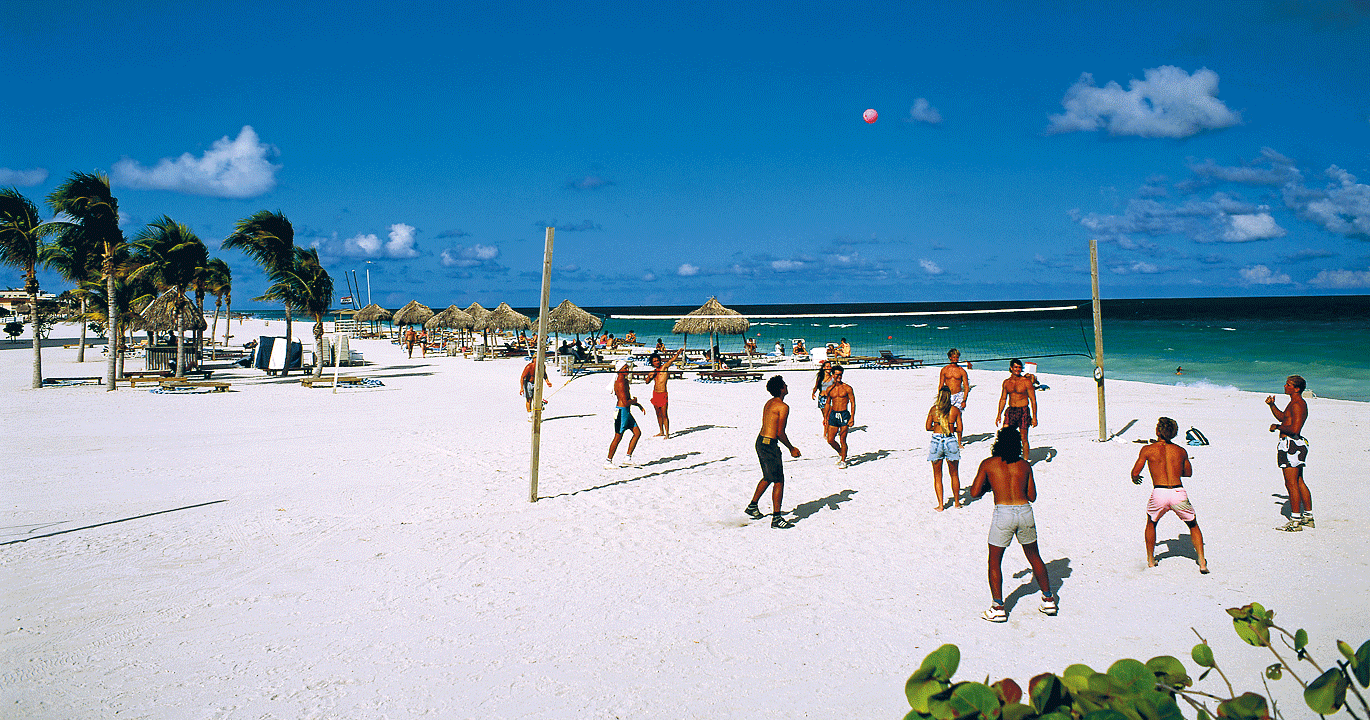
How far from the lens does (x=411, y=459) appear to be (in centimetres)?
996

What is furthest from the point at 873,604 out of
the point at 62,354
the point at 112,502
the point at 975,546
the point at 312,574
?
the point at 62,354

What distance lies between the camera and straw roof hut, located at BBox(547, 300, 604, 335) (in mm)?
26719

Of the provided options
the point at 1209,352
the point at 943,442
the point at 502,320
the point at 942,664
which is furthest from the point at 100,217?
the point at 1209,352

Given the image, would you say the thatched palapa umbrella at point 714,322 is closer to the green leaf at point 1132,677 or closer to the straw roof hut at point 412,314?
the straw roof hut at point 412,314

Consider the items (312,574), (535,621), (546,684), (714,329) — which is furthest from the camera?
(714,329)

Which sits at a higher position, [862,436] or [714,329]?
[714,329]

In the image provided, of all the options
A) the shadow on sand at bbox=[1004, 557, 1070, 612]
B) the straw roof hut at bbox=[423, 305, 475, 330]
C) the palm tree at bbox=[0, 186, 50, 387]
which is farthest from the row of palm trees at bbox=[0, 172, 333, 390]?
the shadow on sand at bbox=[1004, 557, 1070, 612]

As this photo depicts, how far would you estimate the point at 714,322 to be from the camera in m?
24.8

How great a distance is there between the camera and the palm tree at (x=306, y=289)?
2055cm

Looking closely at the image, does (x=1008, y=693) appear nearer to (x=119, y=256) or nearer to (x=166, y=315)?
(x=119, y=256)

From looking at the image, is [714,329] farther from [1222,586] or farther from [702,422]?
[1222,586]

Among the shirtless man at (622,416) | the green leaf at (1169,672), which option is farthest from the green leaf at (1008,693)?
the shirtless man at (622,416)

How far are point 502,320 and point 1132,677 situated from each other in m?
32.2

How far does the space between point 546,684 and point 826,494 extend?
453 centimetres
